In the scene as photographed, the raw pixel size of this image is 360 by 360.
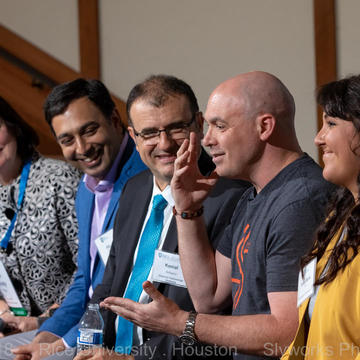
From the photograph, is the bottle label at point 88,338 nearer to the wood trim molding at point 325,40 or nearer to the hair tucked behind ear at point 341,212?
the hair tucked behind ear at point 341,212

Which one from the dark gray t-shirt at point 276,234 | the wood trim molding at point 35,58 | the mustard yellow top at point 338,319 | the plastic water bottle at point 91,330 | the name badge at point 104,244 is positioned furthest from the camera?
the wood trim molding at point 35,58

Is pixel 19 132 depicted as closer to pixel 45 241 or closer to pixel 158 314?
pixel 45 241

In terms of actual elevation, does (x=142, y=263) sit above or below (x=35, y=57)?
below

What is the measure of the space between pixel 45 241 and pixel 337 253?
73.6 inches

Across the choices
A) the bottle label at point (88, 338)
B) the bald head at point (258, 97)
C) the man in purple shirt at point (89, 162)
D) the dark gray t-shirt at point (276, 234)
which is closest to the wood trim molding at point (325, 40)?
the man in purple shirt at point (89, 162)

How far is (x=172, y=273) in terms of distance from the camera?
215 cm

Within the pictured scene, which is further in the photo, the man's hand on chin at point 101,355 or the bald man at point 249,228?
the man's hand on chin at point 101,355

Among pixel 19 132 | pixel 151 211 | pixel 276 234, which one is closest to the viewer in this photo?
pixel 276 234

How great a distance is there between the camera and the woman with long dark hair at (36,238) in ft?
9.89

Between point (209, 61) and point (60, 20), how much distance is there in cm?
110

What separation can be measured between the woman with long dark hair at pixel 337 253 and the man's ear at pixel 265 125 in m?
0.25

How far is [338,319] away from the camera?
1.40 metres

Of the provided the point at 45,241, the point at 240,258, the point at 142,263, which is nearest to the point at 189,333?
the point at 240,258

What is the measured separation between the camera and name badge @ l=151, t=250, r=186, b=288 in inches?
84.2
